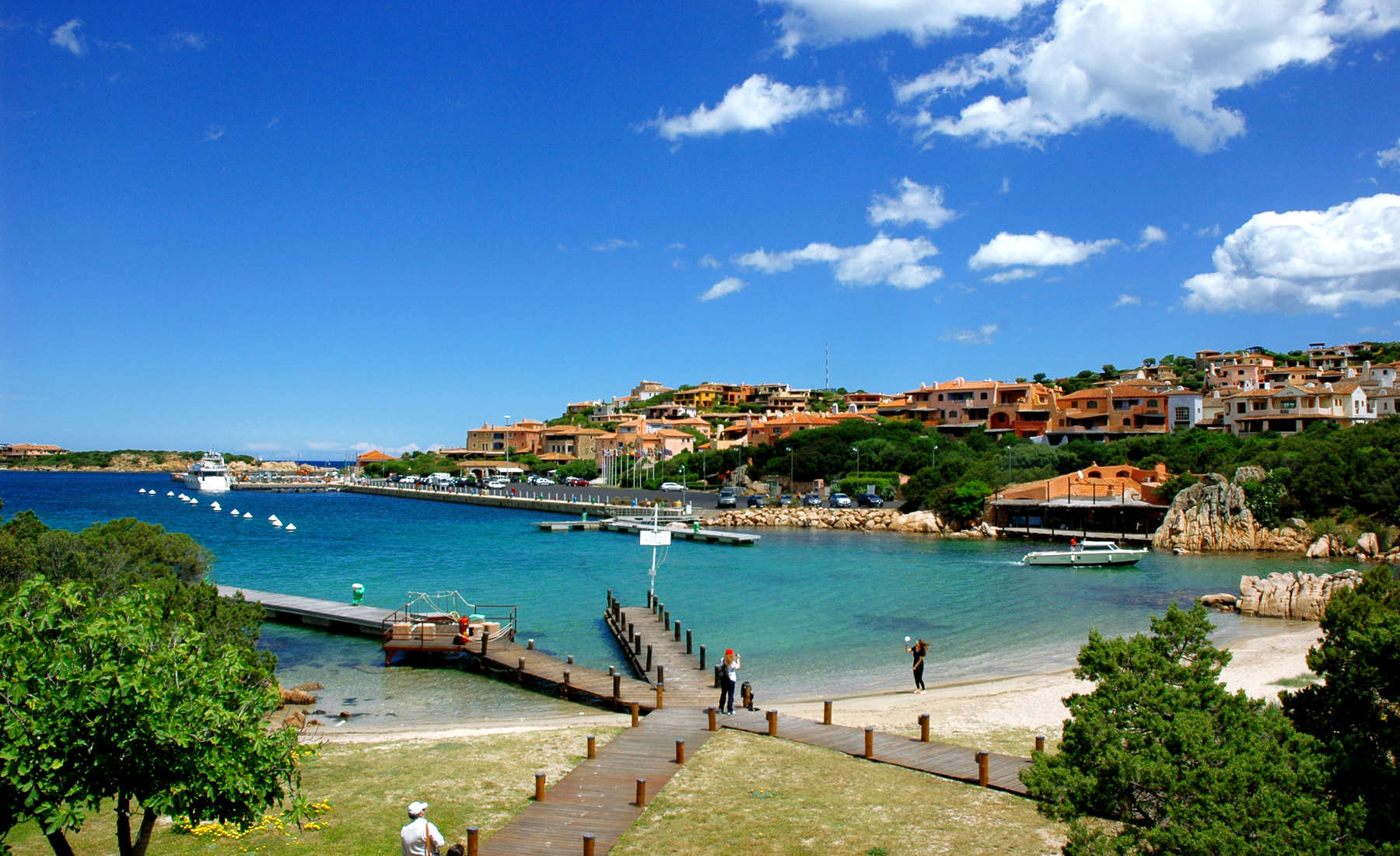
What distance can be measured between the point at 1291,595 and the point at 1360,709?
84.5 ft

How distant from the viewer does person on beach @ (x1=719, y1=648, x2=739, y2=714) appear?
16.4 metres

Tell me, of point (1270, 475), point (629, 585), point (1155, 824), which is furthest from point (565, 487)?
point (1155, 824)

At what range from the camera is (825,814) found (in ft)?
36.3

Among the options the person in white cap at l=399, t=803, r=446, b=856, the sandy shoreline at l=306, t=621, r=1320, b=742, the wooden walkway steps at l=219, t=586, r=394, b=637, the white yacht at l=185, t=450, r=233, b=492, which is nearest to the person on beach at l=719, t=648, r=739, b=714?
the sandy shoreline at l=306, t=621, r=1320, b=742

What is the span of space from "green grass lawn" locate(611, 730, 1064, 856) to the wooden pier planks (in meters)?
0.32

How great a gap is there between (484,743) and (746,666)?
31.6ft

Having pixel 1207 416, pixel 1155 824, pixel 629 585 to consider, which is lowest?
pixel 629 585

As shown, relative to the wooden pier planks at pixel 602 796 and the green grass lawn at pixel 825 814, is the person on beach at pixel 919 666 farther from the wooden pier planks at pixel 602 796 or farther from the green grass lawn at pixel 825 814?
the green grass lawn at pixel 825 814

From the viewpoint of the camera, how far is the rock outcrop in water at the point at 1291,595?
29172 mm

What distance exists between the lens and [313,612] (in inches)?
1118

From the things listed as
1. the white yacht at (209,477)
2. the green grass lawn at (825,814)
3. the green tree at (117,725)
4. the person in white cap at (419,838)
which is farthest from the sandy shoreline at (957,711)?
the white yacht at (209,477)

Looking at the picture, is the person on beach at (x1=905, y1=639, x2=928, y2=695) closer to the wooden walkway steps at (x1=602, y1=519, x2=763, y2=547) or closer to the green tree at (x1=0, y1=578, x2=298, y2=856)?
the green tree at (x1=0, y1=578, x2=298, y2=856)

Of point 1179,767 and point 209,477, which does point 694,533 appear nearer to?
point 1179,767

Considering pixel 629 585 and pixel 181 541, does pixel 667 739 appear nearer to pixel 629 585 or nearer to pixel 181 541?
pixel 181 541
